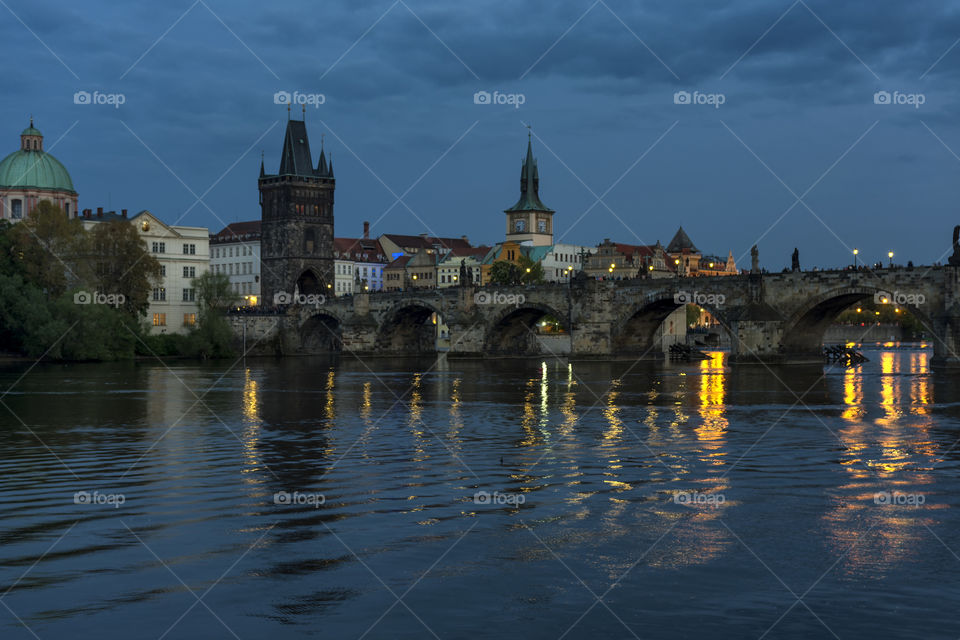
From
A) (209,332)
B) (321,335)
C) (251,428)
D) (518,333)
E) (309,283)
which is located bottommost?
(251,428)

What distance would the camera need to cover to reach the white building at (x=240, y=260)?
150m

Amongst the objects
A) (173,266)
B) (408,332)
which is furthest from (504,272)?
(173,266)

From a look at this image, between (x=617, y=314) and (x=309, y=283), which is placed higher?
(x=309, y=283)

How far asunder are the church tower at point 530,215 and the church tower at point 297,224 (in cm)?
4797

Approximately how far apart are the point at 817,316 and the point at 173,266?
6494 centimetres

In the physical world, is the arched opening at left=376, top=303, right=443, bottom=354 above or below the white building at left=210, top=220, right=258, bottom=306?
below

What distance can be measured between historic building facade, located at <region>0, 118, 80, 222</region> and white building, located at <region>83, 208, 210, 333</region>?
16352mm

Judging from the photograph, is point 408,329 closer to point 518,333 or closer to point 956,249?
point 518,333

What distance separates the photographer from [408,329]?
370 feet

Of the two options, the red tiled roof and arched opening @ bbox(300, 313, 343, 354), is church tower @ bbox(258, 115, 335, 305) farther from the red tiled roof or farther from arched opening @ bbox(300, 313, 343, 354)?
the red tiled roof

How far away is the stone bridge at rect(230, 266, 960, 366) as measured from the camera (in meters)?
65.4

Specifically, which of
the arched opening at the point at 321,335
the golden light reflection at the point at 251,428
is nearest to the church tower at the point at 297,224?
the arched opening at the point at 321,335

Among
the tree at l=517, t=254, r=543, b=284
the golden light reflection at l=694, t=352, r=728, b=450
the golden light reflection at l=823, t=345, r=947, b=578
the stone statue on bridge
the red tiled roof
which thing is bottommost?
the golden light reflection at l=823, t=345, r=947, b=578

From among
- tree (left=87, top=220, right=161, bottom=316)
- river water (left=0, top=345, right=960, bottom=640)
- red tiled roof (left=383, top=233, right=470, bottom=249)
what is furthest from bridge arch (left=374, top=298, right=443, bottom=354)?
river water (left=0, top=345, right=960, bottom=640)
